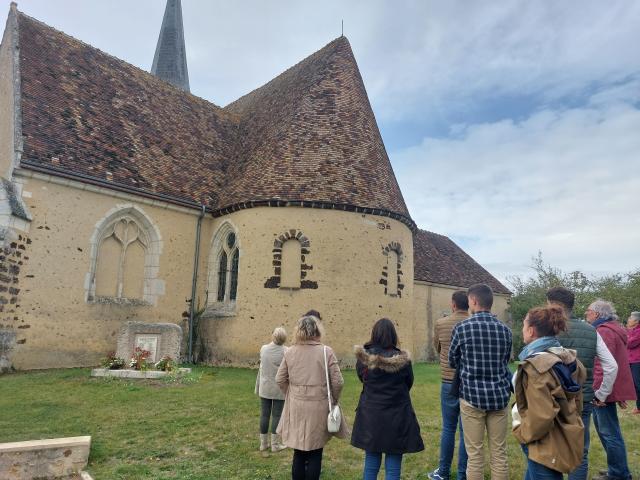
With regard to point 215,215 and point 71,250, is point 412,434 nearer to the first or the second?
point 71,250

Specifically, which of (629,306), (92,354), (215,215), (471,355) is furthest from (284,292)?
(629,306)

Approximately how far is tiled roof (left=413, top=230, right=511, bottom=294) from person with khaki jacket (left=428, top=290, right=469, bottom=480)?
52.5 feet

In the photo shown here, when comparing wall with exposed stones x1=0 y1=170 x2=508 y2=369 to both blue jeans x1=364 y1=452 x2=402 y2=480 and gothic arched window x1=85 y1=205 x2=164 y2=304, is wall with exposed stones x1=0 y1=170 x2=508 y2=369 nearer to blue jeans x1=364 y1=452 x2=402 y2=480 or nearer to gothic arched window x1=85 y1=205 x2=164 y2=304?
gothic arched window x1=85 y1=205 x2=164 y2=304

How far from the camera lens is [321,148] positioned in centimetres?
1465

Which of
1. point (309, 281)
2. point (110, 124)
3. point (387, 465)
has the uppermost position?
point (110, 124)

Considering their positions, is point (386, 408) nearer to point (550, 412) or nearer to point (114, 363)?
point (550, 412)

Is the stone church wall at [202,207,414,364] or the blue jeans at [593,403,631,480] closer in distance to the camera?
the blue jeans at [593,403,631,480]

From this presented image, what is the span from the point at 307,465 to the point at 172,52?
92.0ft

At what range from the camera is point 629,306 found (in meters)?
23.0

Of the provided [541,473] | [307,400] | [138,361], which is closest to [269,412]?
[307,400]

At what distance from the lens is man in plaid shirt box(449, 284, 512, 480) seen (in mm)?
3758

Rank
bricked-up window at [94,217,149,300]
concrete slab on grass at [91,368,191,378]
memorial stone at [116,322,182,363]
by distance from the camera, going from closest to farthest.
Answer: concrete slab on grass at [91,368,191,378] < memorial stone at [116,322,182,363] < bricked-up window at [94,217,149,300]

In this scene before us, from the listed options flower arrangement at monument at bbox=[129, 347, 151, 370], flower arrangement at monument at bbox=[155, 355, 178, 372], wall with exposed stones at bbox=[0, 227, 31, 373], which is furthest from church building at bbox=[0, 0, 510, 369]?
flower arrangement at monument at bbox=[155, 355, 178, 372]

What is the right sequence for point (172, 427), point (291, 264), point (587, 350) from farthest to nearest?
point (291, 264), point (172, 427), point (587, 350)
